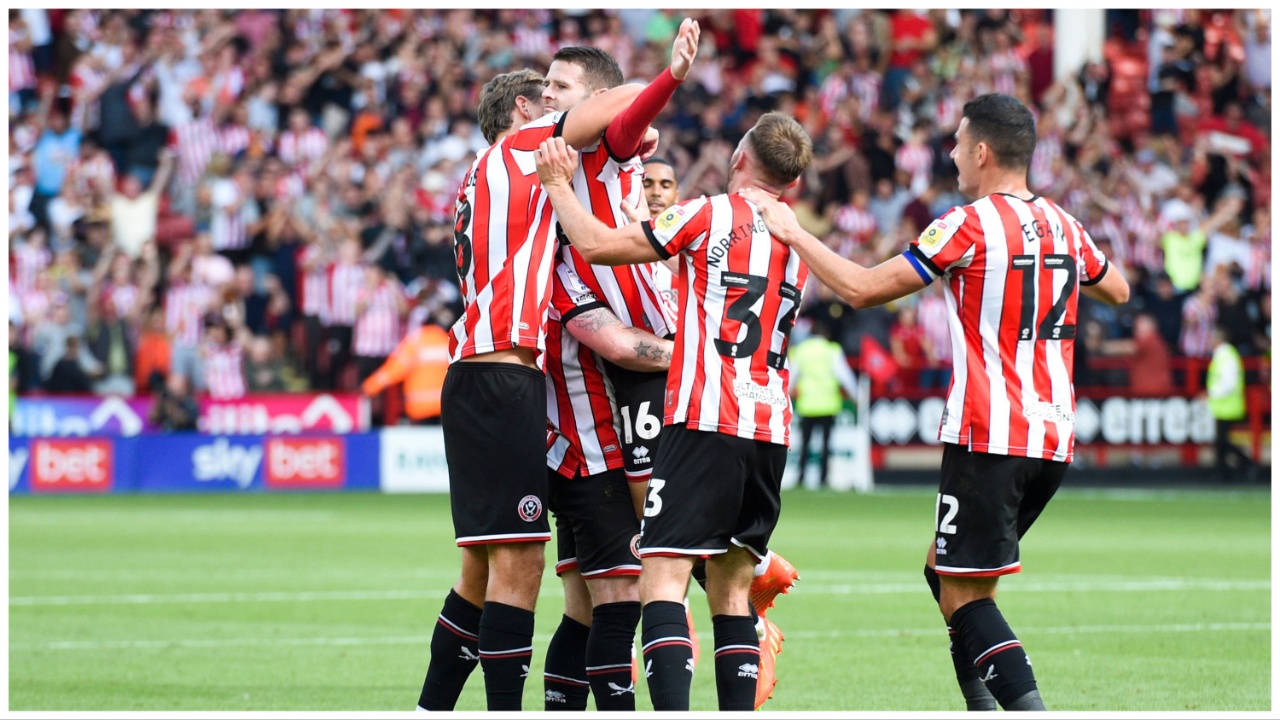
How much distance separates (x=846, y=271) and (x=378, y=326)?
16.3 metres

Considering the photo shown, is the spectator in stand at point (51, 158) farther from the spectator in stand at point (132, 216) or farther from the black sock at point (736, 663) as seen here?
the black sock at point (736, 663)

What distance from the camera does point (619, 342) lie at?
6.00 metres

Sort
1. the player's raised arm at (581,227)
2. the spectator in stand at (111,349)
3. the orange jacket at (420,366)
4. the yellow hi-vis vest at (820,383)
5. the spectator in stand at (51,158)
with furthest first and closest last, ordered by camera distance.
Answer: the spectator in stand at (51,158), the spectator in stand at (111,349), the orange jacket at (420,366), the yellow hi-vis vest at (820,383), the player's raised arm at (581,227)

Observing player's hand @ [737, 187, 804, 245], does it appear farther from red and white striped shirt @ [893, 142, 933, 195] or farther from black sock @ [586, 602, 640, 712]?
red and white striped shirt @ [893, 142, 933, 195]

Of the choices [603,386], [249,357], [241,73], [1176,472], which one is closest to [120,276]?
[249,357]

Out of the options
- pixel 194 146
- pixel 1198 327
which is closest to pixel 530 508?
pixel 1198 327

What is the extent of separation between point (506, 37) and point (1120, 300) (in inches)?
761

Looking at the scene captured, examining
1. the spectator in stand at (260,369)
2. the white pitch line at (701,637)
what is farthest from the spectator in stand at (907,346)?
the white pitch line at (701,637)

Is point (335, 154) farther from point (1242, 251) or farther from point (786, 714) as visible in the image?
point (786, 714)

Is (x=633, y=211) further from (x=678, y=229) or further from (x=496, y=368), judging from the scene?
(x=496, y=368)

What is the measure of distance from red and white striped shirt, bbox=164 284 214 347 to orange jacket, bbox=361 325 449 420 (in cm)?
220

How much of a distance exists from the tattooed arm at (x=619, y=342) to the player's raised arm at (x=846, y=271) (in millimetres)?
557

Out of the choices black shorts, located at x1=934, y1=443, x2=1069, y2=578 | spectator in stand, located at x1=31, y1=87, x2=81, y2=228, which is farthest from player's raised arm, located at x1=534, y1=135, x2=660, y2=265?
spectator in stand, located at x1=31, y1=87, x2=81, y2=228

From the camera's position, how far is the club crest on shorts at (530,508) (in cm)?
582
